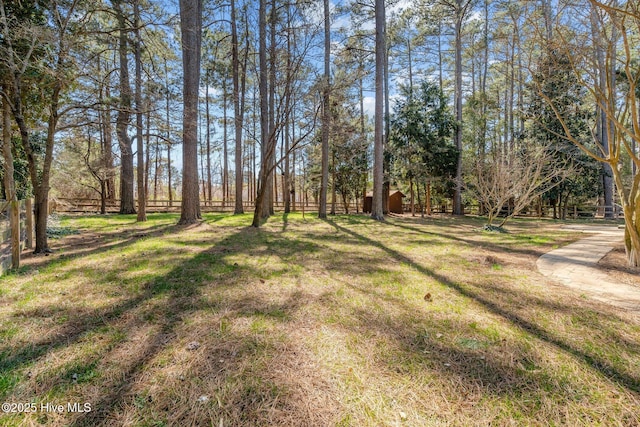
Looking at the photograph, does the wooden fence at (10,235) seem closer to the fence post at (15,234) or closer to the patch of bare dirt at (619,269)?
the fence post at (15,234)

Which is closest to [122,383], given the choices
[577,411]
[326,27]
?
[577,411]

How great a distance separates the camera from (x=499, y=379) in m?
1.74

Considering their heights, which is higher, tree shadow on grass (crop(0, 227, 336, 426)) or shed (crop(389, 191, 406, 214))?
shed (crop(389, 191, 406, 214))

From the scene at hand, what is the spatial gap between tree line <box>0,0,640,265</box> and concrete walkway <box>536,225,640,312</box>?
697 mm

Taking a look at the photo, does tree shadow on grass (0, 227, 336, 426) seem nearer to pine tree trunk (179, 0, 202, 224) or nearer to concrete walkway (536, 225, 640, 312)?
concrete walkway (536, 225, 640, 312)

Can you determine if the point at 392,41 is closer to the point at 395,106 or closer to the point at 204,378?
the point at 395,106

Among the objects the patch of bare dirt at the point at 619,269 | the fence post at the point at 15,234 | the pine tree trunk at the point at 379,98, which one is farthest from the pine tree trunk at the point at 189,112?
the patch of bare dirt at the point at 619,269

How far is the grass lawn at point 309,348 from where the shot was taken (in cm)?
148

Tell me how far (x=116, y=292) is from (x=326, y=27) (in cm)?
1314

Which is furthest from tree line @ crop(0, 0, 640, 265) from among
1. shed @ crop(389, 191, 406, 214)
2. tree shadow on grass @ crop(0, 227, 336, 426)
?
tree shadow on grass @ crop(0, 227, 336, 426)

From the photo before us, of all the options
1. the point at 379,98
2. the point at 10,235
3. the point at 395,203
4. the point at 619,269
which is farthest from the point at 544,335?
the point at 395,203

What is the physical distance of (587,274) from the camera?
383 centimetres

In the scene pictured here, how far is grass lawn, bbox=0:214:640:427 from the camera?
1.48 meters

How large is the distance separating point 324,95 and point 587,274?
687 cm
